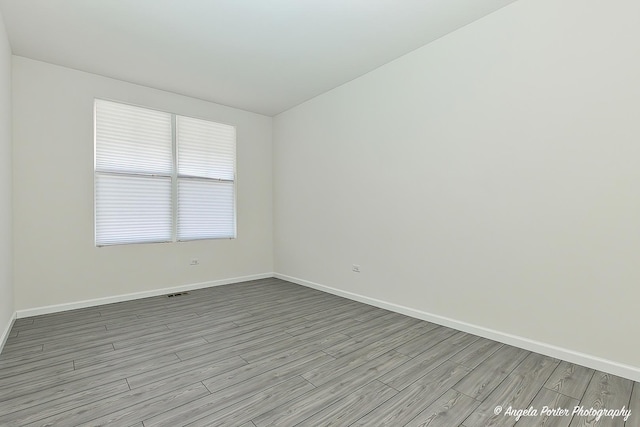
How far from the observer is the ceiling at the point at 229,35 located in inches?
110

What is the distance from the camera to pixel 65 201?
12.7 ft

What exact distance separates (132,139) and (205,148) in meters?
1.05

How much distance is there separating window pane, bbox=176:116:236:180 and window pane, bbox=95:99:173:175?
21 cm

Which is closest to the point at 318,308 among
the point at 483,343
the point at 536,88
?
the point at 483,343

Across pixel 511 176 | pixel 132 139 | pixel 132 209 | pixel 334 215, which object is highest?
pixel 132 139

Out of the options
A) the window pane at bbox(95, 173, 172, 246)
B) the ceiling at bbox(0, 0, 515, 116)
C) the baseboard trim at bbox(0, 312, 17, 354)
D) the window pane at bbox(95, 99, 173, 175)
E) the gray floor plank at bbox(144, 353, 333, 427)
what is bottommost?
the gray floor plank at bbox(144, 353, 333, 427)

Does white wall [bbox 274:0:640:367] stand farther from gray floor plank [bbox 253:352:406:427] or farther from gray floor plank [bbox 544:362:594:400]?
gray floor plank [bbox 253:352:406:427]

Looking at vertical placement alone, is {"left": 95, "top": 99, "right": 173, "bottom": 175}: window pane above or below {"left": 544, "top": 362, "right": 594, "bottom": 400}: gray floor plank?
above

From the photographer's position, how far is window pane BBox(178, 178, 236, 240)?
4859 mm

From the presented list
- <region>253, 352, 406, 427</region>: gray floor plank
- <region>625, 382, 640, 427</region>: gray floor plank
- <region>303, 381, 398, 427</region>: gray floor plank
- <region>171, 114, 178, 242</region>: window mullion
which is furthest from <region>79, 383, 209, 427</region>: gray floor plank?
<region>171, 114, 178, 242</region>: window mullion

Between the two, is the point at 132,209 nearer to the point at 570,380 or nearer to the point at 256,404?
the point at 256,404

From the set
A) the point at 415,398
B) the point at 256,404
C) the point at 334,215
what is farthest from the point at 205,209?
the point at 415,398

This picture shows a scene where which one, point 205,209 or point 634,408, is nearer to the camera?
point 634,408

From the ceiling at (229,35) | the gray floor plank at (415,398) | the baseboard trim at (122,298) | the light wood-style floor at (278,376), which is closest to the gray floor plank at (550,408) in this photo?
the light wood-style floor at (278,376)
